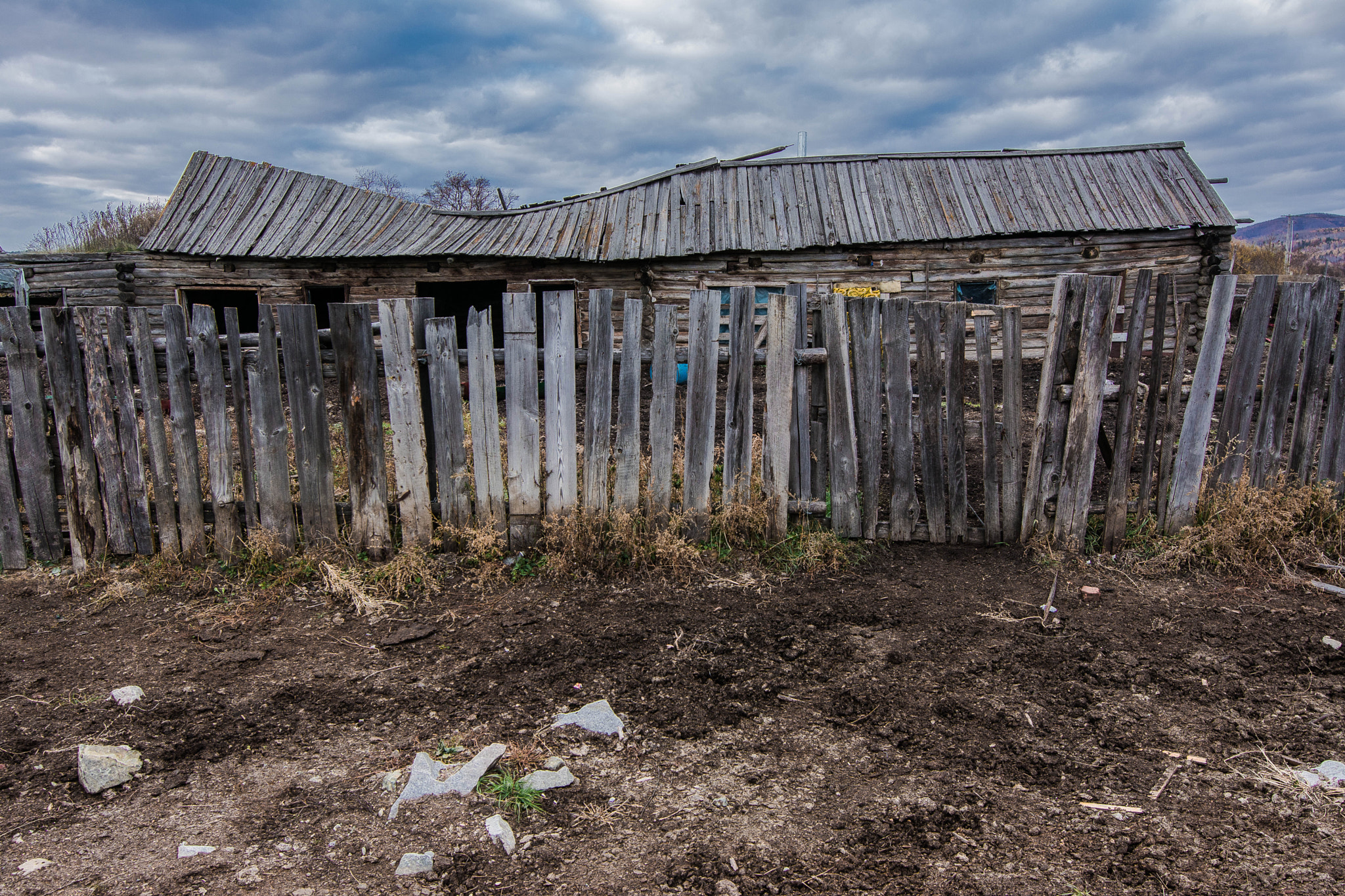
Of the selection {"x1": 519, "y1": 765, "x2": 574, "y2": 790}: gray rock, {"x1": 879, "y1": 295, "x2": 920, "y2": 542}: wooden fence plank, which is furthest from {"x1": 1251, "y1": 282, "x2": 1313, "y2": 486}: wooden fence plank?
{"x1": 519, "y1": 765, "x2": 574, "y2": 790}: gray rock

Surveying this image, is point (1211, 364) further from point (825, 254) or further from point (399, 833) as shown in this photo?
point (825, 254)

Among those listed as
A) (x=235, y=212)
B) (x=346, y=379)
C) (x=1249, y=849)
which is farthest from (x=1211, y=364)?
(x=235, y=212)

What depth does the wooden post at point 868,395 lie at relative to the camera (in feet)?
13.4

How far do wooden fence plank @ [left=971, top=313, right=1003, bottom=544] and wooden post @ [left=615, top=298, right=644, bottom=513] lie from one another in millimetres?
1942

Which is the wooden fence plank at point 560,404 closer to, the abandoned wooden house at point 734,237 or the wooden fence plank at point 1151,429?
the wooden fence plank at point 1151,429

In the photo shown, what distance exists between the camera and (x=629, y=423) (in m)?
4.07

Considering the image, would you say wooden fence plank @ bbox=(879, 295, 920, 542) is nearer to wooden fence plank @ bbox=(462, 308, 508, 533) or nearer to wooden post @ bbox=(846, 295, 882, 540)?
wooden post @ bbox=(846, 295, 882, 540)

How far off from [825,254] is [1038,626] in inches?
428

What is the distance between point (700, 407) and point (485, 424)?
1.25 m

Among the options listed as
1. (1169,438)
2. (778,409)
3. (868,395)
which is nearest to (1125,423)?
(1169,438)

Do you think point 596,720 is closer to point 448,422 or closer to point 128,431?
point 448,422

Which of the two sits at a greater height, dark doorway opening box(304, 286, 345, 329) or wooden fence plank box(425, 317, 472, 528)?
dark doorway opening box(304, 286, 345, 329)

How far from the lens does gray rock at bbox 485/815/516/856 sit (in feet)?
6.46

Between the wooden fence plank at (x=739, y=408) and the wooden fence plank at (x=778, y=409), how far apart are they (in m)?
0.10
